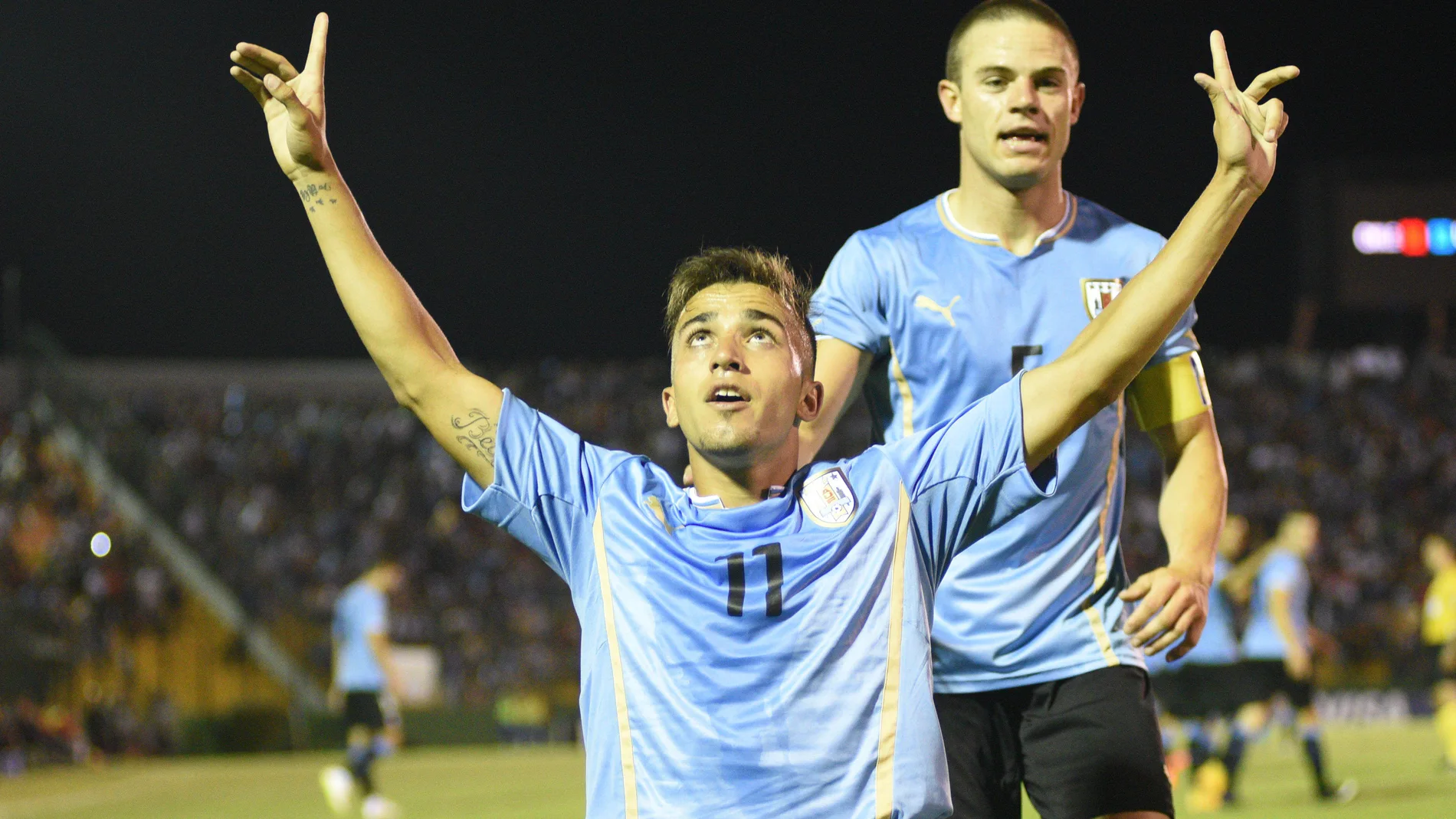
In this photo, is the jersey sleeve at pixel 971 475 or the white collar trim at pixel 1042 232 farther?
the white collar trim at pixel 1042 232

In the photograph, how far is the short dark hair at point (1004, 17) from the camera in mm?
3518

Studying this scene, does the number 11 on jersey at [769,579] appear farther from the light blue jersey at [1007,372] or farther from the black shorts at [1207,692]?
the black shorts at [1207,692]

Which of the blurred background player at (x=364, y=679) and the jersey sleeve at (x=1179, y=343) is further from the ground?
the jersey sleeve at (x=1179, y=343)

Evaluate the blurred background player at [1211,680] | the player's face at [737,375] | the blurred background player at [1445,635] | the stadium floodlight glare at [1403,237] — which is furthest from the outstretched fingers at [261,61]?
the stadium floodlight glare at [1403,237]

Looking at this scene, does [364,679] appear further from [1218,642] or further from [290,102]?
[290,102]

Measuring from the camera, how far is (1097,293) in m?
3.47

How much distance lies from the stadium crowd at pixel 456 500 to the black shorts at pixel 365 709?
8966 millimetres

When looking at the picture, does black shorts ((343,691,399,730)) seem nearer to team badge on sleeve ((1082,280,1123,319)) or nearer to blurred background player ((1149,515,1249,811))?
blurred background player ((1149,515,1249,811))

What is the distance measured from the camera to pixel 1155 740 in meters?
3.24

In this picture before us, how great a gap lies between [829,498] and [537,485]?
1.71 ft

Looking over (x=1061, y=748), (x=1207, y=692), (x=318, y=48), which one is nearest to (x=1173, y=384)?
(x=1061, y=748)

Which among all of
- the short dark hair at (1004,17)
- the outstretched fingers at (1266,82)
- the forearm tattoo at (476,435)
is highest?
the short dark hair at (1004,17)

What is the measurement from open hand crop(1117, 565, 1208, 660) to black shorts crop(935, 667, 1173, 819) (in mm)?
387

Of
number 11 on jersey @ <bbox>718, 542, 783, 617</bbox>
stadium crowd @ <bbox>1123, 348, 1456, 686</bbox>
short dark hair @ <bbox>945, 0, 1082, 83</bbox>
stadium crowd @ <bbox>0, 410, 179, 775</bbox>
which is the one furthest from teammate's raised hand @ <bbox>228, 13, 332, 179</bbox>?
stadium crowd @ <bbox>1123, 348, 1456, 686</bbox>
